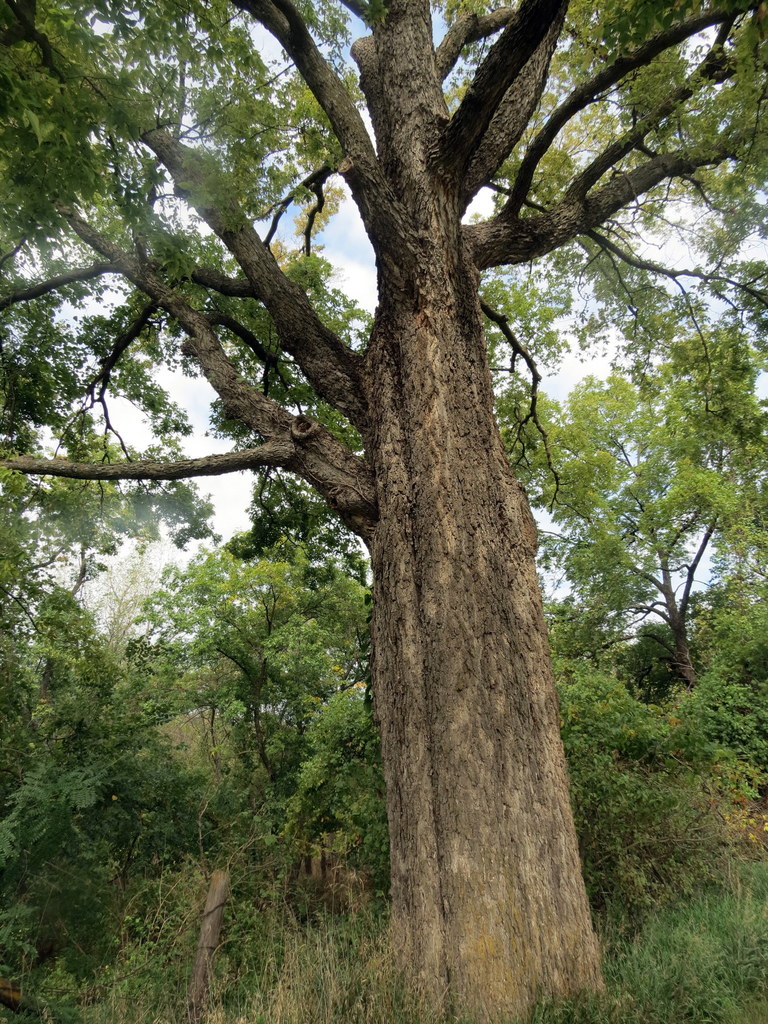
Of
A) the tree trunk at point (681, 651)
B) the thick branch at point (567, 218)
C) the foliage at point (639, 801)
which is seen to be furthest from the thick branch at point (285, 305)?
the tree trunk at point (681, 651)

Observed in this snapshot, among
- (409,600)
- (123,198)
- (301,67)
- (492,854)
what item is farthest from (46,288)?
(492,854)

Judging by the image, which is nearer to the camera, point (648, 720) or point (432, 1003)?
point (432, 1003)

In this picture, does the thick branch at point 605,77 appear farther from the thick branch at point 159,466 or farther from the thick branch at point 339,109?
the thick branch at point 159,466

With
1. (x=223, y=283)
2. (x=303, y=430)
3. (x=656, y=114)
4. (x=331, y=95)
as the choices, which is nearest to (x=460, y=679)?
(x=303, y=430)

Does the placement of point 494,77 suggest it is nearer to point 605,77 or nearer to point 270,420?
point 605,77

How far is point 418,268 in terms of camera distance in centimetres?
418

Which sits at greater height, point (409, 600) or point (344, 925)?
point (409, 600)

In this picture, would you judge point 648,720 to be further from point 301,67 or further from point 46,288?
point 46,288

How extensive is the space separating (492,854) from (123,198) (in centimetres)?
478

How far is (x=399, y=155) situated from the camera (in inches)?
185

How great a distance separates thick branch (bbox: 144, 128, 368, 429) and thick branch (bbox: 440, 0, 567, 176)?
70.4 inches

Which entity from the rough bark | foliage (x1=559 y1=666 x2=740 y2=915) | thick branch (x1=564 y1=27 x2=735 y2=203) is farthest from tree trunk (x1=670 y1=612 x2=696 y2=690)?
the rough bark

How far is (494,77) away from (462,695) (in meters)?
3.94

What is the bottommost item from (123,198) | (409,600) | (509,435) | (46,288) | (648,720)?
(648,720)
